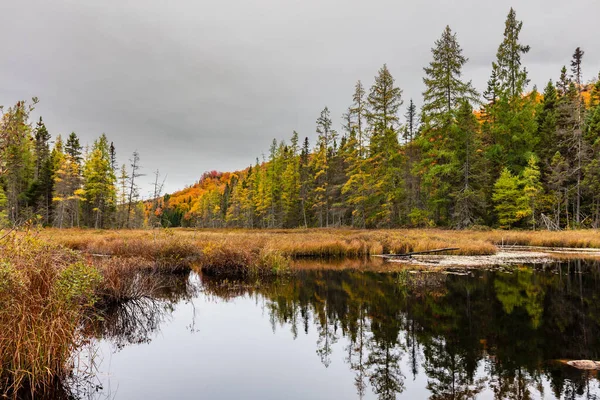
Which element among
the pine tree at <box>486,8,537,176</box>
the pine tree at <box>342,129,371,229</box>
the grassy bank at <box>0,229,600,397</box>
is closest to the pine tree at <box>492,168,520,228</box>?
the pine tree at <box>486,8,537,176</box>

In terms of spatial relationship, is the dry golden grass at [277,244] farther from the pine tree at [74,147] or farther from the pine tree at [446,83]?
the pine tree at [74,147]

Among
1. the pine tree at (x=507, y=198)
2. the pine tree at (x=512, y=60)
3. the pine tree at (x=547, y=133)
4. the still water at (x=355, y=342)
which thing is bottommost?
the still water at (x=355, y=342)

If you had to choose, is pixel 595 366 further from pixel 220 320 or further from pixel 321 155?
pixel 321 155

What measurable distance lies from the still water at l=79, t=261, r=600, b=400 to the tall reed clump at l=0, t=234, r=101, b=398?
75 cm

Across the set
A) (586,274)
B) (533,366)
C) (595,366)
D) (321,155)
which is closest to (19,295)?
(533,366)

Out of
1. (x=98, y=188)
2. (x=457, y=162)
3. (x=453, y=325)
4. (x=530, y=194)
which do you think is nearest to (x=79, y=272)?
(x=453, y=325)

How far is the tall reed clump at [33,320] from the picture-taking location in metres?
4.72

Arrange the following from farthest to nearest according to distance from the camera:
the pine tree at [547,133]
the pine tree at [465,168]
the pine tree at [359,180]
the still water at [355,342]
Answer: the pine tree at [547,133] → the pine tree at [359,180] → the pine tree at [465,168] → the still water at [355,342]

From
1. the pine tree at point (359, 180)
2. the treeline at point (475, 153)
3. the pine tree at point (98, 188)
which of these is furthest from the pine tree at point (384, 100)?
the pine tree at point (98, 188)

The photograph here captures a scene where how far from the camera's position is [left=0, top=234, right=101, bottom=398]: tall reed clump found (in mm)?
4719

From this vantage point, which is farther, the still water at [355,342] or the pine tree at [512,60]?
the pine tree at [512,60]

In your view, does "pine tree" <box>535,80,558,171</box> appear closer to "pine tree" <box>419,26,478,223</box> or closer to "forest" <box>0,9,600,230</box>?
"forest" <box>0,9,600,230</box>

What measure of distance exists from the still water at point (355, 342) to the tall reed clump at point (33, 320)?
749mm

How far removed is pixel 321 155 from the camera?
48.2m
